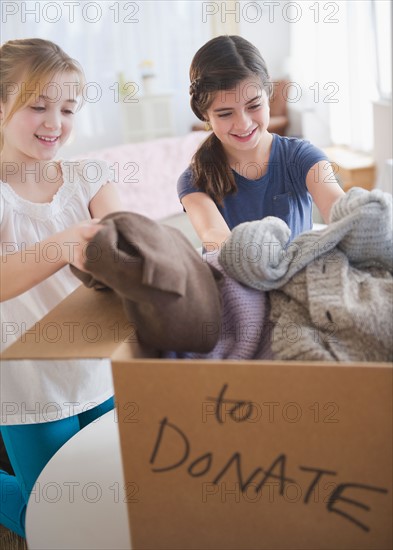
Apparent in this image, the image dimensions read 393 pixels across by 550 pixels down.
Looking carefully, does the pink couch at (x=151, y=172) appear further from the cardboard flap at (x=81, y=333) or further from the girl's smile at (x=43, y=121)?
the cardboard flap at (x=81, y=333)

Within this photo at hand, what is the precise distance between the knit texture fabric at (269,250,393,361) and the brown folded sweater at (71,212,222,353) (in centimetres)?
9

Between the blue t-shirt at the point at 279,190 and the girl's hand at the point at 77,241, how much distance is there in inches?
18.5

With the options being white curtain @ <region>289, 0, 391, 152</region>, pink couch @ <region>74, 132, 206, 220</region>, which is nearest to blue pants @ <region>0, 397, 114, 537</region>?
pink couch @ <region>74, 132, 206, 220</region>

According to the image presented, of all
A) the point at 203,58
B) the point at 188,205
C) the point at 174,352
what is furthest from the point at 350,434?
the point at 203,58

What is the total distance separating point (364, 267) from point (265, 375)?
26cm

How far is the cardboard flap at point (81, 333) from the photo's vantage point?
0.65 m

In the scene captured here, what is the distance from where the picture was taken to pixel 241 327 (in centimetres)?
71

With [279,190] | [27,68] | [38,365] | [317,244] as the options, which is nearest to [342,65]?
[279,190]

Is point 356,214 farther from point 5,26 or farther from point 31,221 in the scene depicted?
point 5,26

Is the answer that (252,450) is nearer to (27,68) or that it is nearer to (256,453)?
(256,453)

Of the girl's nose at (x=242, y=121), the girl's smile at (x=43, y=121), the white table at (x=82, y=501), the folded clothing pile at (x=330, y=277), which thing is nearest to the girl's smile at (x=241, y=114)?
the girl's nose at (x=242, y=121)

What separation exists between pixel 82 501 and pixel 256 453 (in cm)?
38

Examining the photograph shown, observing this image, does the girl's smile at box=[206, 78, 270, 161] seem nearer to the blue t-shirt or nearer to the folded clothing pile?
the blue t-shirt

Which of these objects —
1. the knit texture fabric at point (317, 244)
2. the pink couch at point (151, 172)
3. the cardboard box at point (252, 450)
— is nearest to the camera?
the cardboard box at point (252, 450)
